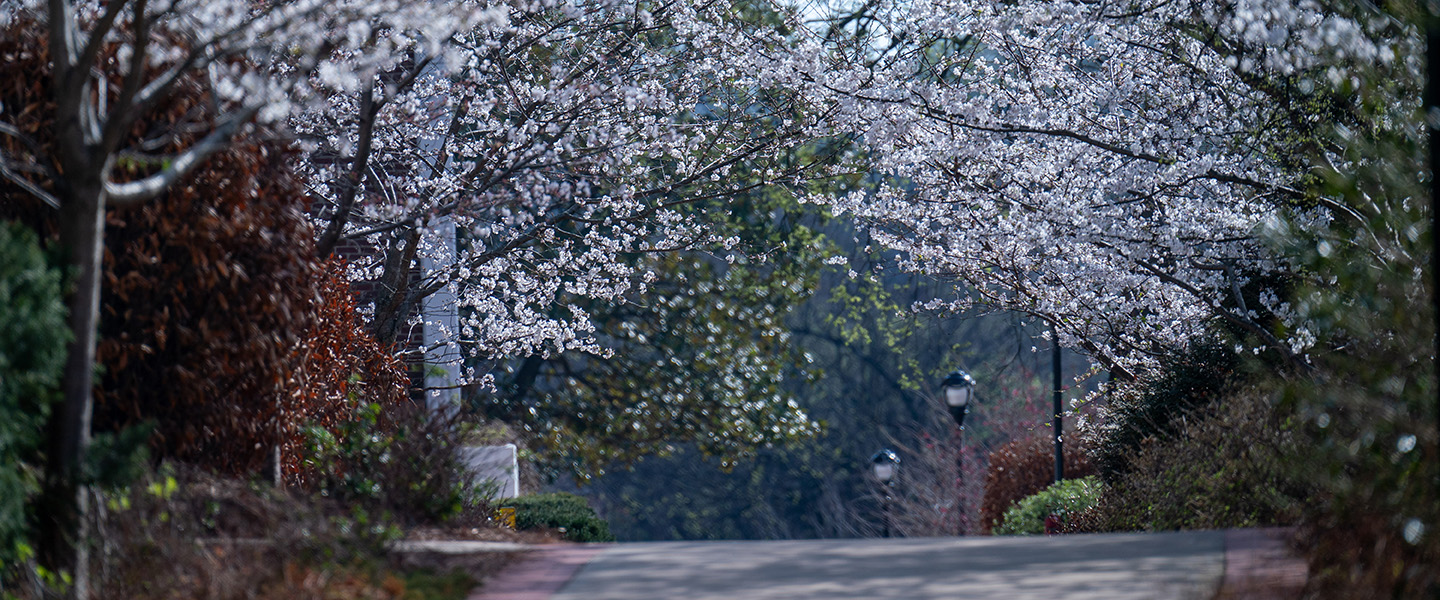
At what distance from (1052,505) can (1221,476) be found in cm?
636

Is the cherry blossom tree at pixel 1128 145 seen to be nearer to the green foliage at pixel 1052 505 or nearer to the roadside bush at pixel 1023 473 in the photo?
the green foliage at pixel 1052 505

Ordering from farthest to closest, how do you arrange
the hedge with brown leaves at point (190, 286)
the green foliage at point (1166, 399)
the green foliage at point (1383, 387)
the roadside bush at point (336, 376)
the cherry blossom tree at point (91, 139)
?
the green foliage at point (1166, 399) → the roadside bush at point (336, 376) → the hedge with brown leaves at point (190, 286) → the cherry blossom tree at point (91, 139) → the green foliage at point (1383, 387)

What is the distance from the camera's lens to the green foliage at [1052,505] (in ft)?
41.7

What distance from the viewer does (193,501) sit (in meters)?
6.34

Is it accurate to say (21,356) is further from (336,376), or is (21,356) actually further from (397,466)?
(336,376)

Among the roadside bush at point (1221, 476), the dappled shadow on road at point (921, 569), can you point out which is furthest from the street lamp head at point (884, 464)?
the dappled shadow on road at point (921, 569)

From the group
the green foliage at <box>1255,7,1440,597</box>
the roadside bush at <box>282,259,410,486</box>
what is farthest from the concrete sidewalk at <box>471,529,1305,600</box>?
the roadside bush at <box>282,259,410,486</box>

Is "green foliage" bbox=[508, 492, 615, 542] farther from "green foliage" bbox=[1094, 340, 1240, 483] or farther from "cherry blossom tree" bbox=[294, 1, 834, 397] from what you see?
"green foliage" bbox=[1094, 340, 1240, 483]

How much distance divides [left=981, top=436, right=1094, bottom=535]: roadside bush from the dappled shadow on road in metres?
10.6

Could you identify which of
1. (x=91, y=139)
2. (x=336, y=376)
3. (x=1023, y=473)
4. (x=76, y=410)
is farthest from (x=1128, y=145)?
(x=1023, y=473)

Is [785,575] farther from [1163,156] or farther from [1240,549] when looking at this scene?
[1163,156]

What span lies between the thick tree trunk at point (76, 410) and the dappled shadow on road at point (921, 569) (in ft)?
6.77

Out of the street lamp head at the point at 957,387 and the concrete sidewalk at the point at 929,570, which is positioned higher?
the street lamp head at the point at 957,387

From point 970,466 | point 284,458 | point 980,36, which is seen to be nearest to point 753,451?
point 970,466
